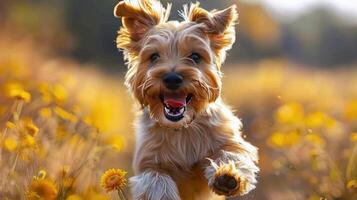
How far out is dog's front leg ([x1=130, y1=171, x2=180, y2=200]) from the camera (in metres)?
5.64

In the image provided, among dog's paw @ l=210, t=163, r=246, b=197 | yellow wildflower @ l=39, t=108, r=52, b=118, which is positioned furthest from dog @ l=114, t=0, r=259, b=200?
yellow wildflower @ l=39, t=108, r=52, b=118

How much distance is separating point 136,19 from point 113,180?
58.2 inches

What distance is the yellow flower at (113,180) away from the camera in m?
5.35

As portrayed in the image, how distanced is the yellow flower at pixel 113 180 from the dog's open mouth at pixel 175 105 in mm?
604

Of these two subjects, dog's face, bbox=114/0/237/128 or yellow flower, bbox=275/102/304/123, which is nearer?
dog's face, bbox=114/0/237/128

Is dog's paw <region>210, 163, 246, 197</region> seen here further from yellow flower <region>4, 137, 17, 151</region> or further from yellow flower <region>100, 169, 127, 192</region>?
yellow flower <region>4, 137, 17, 151</region>

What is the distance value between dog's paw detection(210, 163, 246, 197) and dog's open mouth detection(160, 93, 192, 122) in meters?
0.66

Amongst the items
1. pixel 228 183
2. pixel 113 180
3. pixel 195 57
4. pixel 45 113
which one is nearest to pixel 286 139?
pixel 195 57

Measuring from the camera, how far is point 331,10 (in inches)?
1143

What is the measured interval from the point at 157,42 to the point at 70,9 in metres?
19.3

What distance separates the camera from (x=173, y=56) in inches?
235

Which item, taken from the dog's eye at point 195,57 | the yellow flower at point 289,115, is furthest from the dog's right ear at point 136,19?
the yellow flower at point 289,115

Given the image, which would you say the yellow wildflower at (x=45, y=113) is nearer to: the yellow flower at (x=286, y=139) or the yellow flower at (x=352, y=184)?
the yellow flower at (x=286, y=139)

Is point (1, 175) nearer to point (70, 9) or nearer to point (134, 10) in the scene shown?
point (134, 10)
